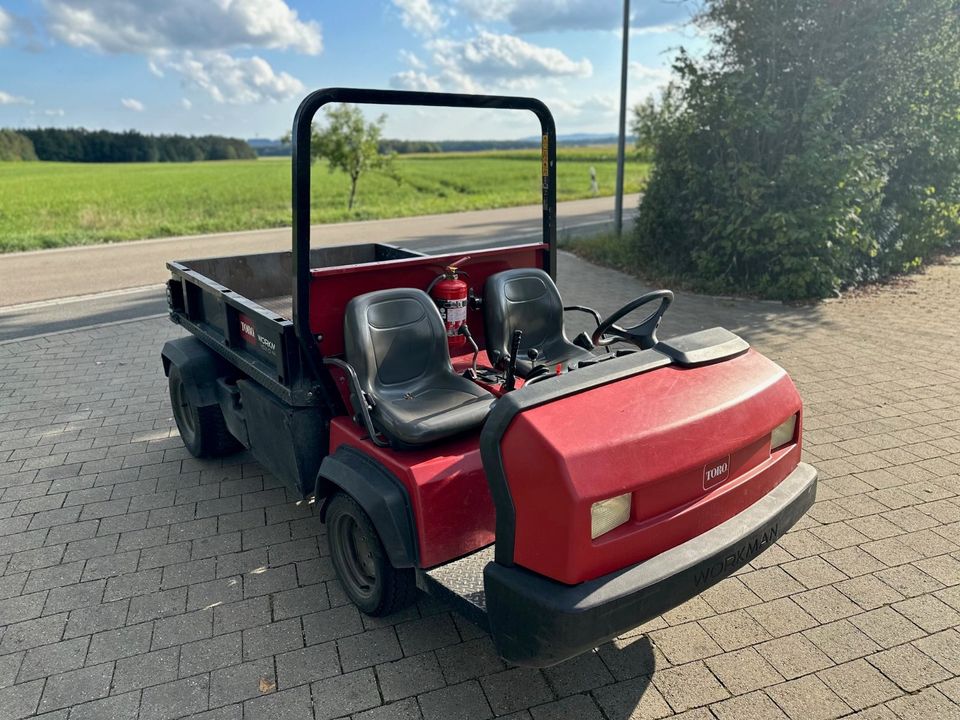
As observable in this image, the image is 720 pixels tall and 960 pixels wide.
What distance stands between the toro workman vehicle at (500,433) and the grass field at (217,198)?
7705 mm

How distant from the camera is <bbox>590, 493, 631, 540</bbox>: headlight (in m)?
2.10

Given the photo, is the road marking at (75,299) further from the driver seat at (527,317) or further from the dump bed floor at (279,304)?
the driver seat at (527,317)

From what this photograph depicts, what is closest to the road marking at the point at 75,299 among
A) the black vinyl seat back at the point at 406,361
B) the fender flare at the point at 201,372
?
the fender flare at the point at 201,372

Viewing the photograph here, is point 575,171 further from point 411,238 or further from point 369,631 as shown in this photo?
point 369,631

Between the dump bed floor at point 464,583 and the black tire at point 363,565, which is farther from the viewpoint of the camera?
the black tire at point 363,565

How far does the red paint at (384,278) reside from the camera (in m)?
3.39

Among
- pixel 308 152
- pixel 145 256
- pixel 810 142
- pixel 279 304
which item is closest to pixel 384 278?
pixel 308 152

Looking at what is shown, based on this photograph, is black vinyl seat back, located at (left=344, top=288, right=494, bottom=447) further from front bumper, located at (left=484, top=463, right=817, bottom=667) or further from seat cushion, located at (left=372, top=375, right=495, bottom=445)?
front bumper, located at (left=484, top=463, right=817, bottom=667)

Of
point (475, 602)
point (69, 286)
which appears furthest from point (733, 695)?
point (69, 286)

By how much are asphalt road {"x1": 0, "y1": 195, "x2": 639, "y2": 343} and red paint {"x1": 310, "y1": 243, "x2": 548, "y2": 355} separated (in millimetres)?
5801

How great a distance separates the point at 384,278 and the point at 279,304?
1.65 meters

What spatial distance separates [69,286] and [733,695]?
420 inches

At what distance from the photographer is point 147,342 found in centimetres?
729

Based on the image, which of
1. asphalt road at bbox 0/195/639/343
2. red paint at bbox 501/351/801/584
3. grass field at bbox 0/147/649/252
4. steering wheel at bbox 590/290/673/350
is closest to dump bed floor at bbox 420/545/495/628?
red paint at bbox 501/351/801/584
